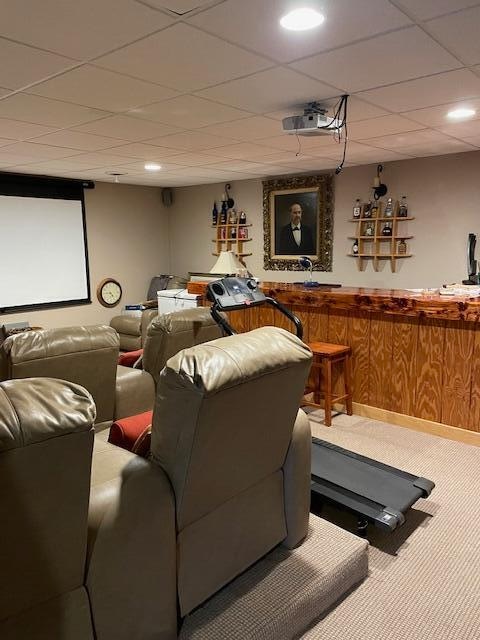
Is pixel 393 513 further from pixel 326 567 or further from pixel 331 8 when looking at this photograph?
pixel 331 8

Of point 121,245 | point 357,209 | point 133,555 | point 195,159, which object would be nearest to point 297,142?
point 195,159

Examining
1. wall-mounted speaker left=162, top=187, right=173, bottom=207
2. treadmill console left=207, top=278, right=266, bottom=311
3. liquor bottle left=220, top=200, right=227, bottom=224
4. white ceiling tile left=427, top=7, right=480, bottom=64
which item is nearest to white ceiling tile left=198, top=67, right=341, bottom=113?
white ceiling tile left=427, top=7, right=480, bottom=64

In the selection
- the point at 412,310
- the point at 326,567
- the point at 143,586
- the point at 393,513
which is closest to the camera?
the point at 143,586

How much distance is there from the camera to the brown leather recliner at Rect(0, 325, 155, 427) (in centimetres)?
243

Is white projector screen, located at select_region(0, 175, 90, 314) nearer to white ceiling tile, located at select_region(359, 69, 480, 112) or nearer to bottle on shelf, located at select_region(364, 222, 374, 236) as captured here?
bottle on shelf, located at select_region(364, 222, 374, 236)

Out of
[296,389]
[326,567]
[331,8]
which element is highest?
[331,8]

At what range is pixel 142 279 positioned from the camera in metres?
8.30

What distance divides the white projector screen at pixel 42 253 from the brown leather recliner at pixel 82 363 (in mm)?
4385

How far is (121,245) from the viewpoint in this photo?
312 inches

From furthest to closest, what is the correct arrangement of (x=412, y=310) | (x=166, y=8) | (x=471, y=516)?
1. (x=412, y=310)
2. (x=471, y=516)
3. (x=166, y=8)

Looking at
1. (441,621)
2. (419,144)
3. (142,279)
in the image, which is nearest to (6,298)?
(142,279)

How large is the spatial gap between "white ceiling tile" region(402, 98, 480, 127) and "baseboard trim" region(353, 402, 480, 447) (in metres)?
2.33

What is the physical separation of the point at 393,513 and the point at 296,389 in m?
1.10

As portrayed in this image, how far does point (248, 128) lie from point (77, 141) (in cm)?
160
